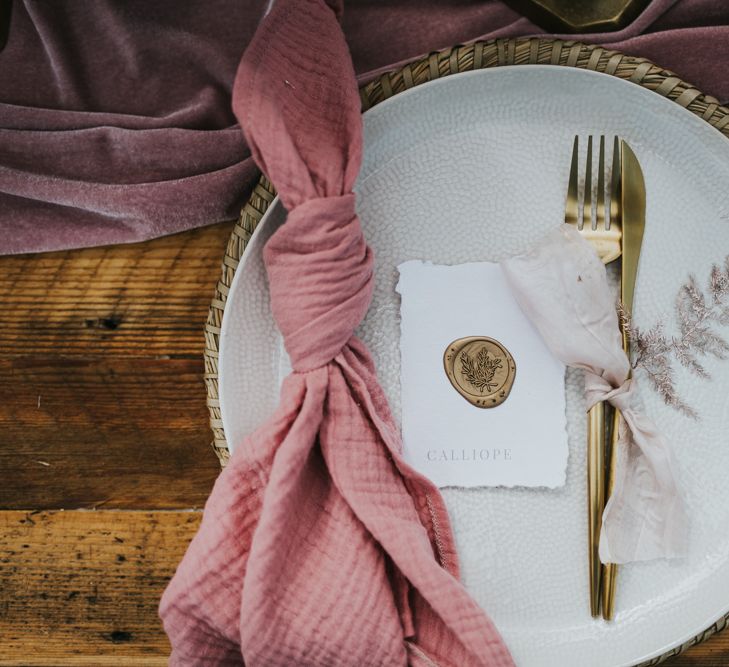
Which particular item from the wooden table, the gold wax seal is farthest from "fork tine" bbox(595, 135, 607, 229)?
the wooden table

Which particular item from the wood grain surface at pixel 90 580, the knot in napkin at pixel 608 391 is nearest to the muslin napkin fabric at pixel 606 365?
the knot in napkin at pixel 608 391

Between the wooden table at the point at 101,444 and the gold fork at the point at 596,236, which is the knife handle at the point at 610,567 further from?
the wooden table at the point at 101,444

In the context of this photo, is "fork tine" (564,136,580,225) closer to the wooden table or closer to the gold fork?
the gold fork

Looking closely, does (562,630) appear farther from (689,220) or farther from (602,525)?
(689,220)

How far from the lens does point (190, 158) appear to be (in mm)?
508

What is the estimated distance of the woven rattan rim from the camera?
1.50ft

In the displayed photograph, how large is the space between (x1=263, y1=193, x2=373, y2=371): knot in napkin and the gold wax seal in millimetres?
78

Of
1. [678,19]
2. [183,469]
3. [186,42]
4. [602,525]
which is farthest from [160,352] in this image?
[678,19]

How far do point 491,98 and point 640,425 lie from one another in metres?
0.24

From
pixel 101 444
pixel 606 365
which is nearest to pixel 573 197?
pixel 606 365

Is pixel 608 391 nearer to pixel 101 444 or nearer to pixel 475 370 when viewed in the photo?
pixel 475 370

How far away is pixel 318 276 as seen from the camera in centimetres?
41

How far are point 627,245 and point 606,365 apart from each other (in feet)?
0.27

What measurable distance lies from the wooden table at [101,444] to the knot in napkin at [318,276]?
4.8 inches
